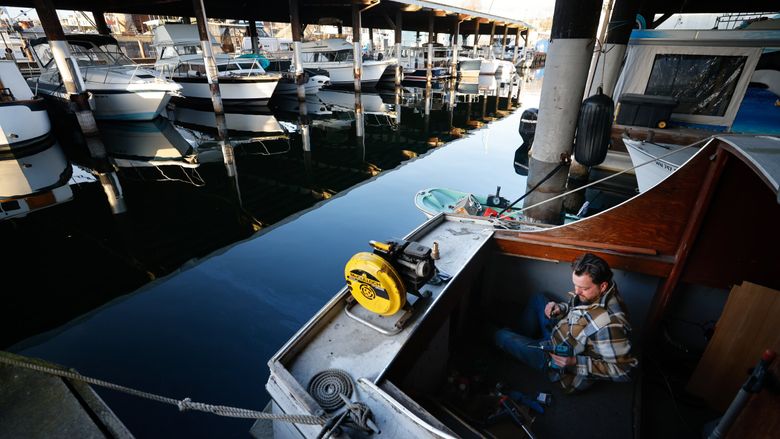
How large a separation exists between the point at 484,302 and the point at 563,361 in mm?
1105

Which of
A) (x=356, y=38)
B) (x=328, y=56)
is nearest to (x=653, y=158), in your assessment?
(x=356, y=38)

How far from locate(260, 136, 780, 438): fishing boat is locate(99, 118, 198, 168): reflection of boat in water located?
10832 mm

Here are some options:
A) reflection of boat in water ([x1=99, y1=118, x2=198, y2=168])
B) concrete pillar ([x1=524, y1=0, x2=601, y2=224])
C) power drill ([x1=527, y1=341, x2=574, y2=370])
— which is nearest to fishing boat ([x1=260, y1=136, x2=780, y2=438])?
power drill ([x1=527, y1=341, x2=574, y2=370])

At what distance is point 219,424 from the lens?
341 centimetres

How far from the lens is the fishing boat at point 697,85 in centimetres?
839

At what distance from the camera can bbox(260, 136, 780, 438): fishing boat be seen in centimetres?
213

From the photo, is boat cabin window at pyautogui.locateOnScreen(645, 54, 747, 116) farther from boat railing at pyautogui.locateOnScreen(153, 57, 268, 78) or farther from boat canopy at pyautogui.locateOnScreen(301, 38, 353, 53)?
boat canopy at pyautogui.locateOnScreen(301, 38, 353, 53)

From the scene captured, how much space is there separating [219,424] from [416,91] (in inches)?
1105

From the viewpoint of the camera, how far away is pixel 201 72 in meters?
19.7

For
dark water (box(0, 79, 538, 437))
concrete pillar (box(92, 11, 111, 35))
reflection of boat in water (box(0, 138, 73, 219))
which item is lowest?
dark water (box(0, 79, 538, 437))

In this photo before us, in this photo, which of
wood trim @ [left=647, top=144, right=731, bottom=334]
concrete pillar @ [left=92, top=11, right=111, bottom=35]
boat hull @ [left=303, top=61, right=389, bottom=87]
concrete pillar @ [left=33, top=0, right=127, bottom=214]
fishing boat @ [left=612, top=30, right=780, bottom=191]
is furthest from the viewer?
boat hull @ [left=303, top=61, right=389, bottom=87]

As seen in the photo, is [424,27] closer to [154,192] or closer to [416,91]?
[416,91]

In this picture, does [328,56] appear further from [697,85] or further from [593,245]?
[593,245]

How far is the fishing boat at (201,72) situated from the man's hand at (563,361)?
18784 millimetres
